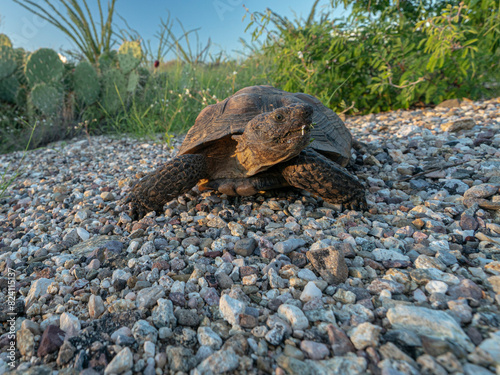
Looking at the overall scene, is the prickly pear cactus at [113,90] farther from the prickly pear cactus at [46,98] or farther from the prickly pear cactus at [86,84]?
the prickly pear cactus at [46,98]

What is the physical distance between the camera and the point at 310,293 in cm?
141

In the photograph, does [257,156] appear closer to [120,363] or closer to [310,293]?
[310,293]

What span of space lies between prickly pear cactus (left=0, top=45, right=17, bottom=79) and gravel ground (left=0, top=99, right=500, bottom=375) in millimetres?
5542

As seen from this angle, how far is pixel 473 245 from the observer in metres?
1.71

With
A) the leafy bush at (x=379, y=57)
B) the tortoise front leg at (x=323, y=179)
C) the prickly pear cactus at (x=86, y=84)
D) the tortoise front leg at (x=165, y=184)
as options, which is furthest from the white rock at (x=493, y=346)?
the prickly pear cactus at (x=86, y=84)

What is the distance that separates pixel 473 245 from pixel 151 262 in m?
1.92

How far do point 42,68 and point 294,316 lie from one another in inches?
301

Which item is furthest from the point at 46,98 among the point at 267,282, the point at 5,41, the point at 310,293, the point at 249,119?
the point at 310,293

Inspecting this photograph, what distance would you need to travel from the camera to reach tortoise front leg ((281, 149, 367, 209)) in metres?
2.18

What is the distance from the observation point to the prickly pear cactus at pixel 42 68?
20.7 ft

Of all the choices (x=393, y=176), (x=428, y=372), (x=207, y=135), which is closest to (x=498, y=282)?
(x=428, y=372)

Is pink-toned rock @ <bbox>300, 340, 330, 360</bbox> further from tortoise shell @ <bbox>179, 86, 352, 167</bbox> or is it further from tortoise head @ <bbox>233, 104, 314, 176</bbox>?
tortoise shell @ <bbox>179, 86, 352, 167</bbox>

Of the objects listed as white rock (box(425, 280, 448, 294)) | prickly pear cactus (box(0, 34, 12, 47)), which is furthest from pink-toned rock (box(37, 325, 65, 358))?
prickly pear cactus (box(0, 34, 12, 47))

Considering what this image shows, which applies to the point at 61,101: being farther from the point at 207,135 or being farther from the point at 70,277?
the point at 70,277
